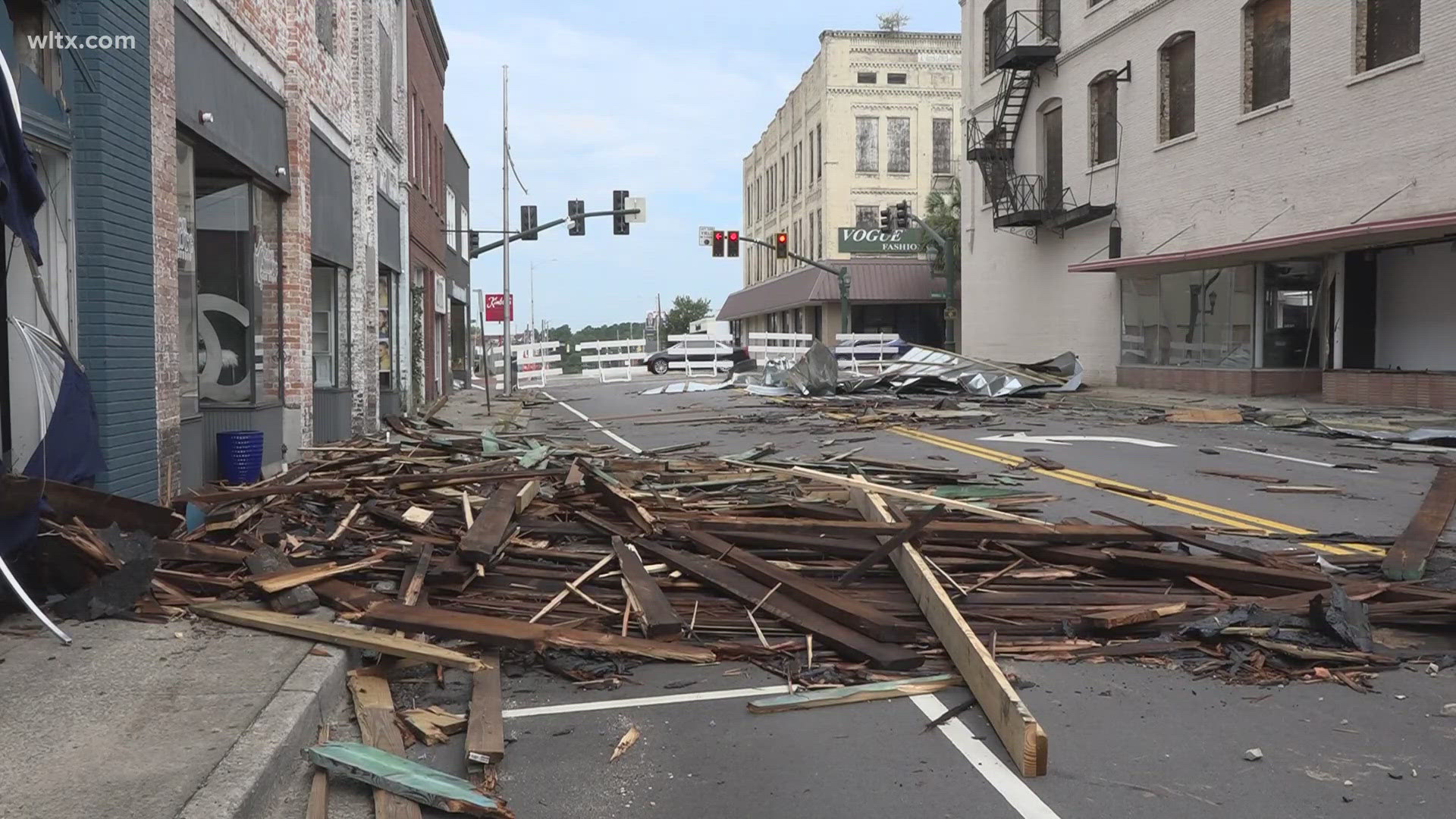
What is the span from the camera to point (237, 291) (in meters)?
12.5

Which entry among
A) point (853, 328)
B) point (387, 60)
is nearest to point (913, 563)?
point (387, 60)

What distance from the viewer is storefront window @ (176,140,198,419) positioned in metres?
10.4

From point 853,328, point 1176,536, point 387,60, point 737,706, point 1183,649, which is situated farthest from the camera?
point 853,328

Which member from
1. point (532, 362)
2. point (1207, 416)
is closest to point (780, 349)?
point (532, 362)

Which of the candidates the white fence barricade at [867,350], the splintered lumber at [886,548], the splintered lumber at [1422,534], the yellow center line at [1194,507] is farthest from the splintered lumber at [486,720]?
the white fence barricade at [867,350]

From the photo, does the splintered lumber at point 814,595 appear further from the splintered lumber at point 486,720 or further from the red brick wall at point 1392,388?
the red brick wall at point 1392,388

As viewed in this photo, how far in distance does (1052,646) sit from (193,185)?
29.3 ft

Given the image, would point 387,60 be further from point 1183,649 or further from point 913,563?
point 1183,649

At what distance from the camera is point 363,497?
930 centimetres

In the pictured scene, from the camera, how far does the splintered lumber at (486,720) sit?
15.0ft

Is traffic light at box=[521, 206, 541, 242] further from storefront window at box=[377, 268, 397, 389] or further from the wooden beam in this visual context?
the wooden beam

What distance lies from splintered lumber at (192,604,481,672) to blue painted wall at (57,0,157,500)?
7.12 feet

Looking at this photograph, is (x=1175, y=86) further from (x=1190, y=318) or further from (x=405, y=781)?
(x=405, y=781)

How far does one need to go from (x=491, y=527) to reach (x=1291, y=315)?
24.4 metres
